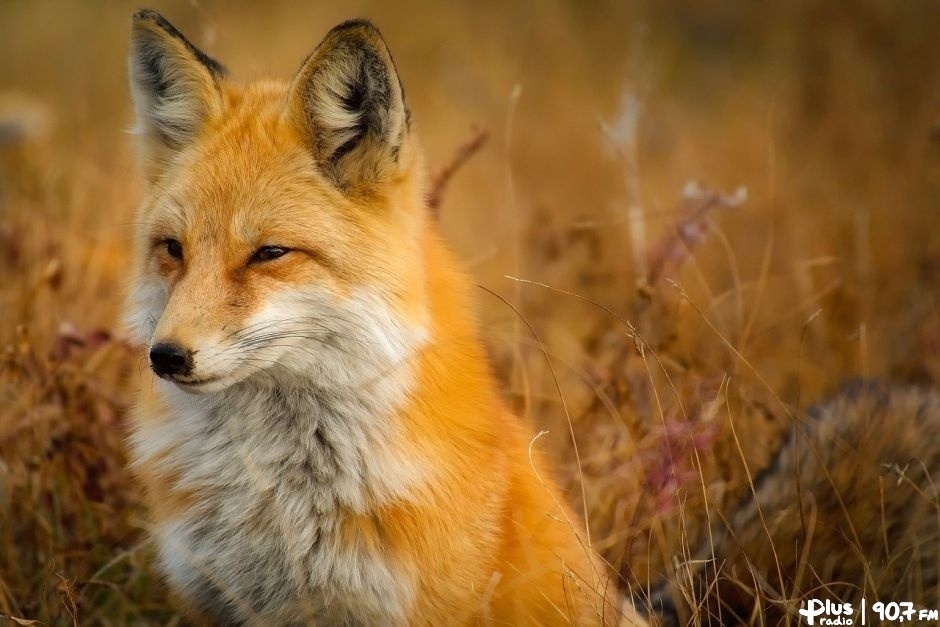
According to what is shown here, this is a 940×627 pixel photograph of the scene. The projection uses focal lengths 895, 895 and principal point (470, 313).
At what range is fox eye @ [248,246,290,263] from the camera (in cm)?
248

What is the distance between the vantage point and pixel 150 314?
2641 mm

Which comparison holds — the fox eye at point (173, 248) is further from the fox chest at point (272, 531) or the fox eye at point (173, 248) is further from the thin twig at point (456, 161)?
the thin twig at point (456, 161)

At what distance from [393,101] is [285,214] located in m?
0.45

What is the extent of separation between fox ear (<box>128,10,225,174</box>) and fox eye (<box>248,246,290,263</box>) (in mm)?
564

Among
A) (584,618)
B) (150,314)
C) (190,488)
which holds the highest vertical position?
(150,314)

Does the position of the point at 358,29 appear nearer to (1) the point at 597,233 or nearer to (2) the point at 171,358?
(2) the point at 171,358

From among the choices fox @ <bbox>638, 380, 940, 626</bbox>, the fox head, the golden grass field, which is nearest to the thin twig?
the golden grass field

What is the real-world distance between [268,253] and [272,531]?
Answer: 2.49 ft

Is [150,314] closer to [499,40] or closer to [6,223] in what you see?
[6,223]

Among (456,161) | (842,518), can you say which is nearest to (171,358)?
(456,161)

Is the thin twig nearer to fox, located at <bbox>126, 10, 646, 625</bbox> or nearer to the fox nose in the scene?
fox, located at <bbox>126, 10, 646, 625</bbox>

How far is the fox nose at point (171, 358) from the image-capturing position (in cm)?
223

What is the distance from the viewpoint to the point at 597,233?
187 inches

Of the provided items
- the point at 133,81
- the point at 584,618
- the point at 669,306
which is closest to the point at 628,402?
the point at 669,306
